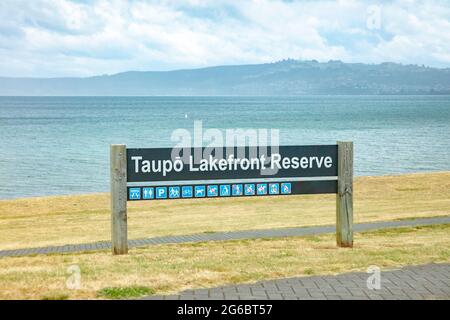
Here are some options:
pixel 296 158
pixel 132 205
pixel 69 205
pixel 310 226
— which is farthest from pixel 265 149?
pixel 69 205

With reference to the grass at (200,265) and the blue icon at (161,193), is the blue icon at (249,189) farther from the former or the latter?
the blue icon at (161,193)

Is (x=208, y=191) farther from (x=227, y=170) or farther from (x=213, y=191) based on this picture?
(x=227, y=170)

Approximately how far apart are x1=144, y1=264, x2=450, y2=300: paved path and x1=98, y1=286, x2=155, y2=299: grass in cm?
17

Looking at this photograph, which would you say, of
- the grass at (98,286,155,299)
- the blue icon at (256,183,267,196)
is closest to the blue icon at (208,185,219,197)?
the blue icon at (256,183,267,196)

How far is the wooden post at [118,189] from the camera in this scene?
8555 millimetres

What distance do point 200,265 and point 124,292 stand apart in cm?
157

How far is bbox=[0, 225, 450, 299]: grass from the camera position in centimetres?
656

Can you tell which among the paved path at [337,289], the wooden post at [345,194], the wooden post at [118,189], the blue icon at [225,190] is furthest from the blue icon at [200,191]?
the paved path at [337,289]

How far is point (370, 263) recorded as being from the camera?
7770 millimetres

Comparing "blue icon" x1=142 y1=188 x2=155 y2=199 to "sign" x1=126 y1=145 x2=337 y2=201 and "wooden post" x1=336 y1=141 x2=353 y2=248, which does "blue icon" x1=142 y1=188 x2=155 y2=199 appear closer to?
"sign" x1=126 y1=145 x2=337 y2=201

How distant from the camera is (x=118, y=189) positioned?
8617 millimetres
